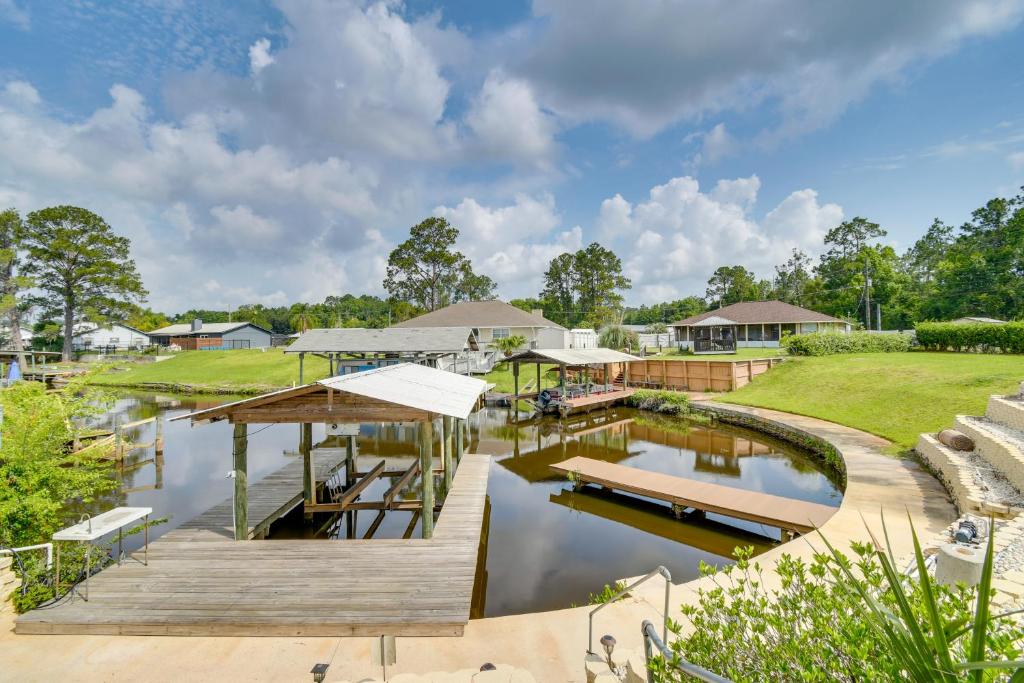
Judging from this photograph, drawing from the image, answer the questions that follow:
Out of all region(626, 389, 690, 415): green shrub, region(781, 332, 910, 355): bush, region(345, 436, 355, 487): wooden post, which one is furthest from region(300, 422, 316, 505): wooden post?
region(781, 332, 910, 355): bush

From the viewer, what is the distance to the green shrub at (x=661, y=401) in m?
23.3

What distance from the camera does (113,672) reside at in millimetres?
4902

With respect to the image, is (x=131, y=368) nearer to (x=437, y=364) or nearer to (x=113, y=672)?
(x=437, y=364)

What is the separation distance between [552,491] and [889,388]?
50.9ft

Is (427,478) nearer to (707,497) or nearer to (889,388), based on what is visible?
(707,497)

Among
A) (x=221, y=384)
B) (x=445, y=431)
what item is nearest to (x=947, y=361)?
(x=445, y=431)

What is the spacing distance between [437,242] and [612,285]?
22.1m

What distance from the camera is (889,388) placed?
19359 mm

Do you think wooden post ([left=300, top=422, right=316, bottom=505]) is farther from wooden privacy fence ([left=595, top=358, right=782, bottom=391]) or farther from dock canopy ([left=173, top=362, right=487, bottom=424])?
wooden privacy fence ([left=595, top=358, right=782, bottom=391])

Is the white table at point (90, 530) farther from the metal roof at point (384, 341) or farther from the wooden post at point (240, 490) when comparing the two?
the metal roof at point (384, 341)

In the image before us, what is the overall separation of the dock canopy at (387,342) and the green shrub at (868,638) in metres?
22.7

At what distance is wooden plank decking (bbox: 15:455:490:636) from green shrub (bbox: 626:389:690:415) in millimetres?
17519

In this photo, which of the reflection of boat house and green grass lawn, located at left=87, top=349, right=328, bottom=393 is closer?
the reflection of boat house

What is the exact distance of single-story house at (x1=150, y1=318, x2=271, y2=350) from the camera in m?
64.9
